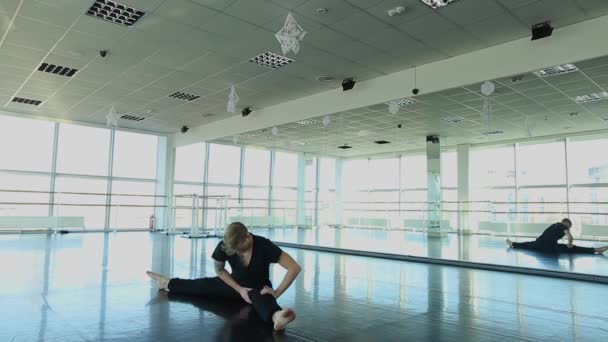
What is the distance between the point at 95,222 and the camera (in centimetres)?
1186

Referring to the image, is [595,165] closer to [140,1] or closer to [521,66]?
[521,66]

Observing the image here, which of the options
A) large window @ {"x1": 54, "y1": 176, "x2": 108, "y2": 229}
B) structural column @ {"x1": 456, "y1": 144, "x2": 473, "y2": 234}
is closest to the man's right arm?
large window @ {"x1": 54, "y1": 176, "x2": 108, "y2": 229}

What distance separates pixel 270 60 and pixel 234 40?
0.93 m

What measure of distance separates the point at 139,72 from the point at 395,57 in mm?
4316

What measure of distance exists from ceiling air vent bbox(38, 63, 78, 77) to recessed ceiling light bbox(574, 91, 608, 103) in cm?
922

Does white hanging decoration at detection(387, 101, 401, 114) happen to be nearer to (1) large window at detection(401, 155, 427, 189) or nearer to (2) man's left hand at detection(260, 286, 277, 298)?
(2) man's left hand at detection(260, 286, 277, 298)

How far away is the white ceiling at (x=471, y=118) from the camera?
23.0ft

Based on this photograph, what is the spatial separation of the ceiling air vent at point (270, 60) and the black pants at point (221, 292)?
3930 mm

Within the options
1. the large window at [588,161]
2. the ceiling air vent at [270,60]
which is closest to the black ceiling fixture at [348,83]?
the ceiling air vent at [270,60]

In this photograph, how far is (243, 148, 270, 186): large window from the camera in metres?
14.8

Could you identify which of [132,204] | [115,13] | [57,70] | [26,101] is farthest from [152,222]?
[115,13]

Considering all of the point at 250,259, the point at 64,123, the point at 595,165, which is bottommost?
the point at 250,259

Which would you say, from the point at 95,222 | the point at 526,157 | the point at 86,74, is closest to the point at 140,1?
the point at 86,74

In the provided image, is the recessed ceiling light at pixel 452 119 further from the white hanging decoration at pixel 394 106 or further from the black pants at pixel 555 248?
the black pants at pixel 555 248
